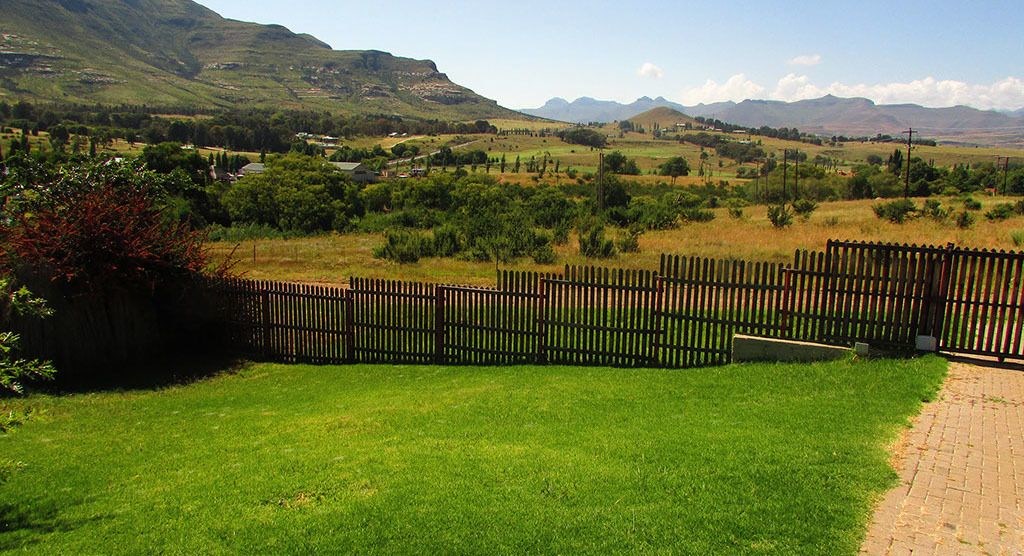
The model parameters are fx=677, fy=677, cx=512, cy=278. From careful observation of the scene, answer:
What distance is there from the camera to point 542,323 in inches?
465

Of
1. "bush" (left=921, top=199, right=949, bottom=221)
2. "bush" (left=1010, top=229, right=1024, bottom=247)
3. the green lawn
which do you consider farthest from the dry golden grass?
the green lawn

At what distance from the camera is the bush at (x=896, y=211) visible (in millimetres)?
33500

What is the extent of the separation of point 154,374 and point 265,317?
2.26 m

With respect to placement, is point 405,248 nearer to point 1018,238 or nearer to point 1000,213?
point 1018,238

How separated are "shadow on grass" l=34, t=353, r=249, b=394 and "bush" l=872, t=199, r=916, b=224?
103 feet

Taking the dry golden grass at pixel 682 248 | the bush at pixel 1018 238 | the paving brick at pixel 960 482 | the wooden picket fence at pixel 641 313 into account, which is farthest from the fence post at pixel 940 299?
the bush at pixel 1018 238

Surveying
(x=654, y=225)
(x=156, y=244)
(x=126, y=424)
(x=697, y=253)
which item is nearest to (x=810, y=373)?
(x=126, y=424)

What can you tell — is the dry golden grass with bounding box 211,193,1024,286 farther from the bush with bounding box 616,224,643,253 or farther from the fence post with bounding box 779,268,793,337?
the fence post with bounding box 779,268,793,337

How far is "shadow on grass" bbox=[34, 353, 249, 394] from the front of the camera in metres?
11.9

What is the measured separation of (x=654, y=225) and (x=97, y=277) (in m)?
31.6

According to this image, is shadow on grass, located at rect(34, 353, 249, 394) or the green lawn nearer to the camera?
the green lawn

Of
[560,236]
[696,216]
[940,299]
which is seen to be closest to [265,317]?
[940,299]

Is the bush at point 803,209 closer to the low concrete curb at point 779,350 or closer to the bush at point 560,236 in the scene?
the bush at point 560,236

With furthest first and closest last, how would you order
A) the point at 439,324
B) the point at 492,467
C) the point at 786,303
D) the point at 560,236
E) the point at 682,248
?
the point at 560,236
the point at 682,248
the point at 439,324
the point at 786,303
the point at 492,467
